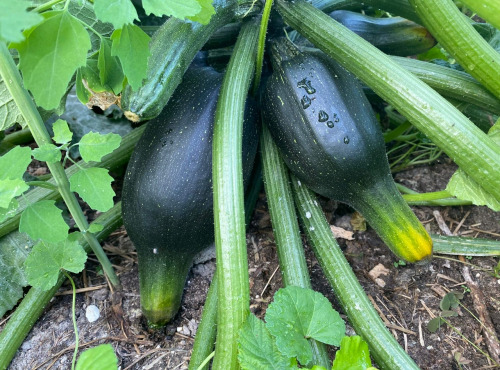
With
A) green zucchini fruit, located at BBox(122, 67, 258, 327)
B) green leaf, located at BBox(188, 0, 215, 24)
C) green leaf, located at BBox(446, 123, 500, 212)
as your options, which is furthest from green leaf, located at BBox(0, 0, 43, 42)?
green leaf, located at BBox(446, 123, 500, 212)

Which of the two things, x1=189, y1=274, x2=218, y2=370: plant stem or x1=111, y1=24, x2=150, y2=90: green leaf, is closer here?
x1=111, y1=24, x2=150, y2=90: green leaf

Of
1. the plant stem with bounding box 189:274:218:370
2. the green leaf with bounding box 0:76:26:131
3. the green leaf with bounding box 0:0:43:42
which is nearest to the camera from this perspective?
the green leaf with bounding box 0:0:43:42

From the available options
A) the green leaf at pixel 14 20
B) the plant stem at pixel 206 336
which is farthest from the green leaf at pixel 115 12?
the plant stem at pixel 206 336

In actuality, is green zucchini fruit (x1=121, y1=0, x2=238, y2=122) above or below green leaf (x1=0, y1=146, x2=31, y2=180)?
above

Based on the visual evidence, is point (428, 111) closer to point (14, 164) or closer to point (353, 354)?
point (353, 354)

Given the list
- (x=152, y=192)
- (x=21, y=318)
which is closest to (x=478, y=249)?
(x=152, y=192)

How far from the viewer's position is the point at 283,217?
1771mm

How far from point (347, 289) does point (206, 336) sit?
0.49 meters

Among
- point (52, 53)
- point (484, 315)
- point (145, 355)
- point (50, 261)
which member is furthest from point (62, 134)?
point (484, 315)

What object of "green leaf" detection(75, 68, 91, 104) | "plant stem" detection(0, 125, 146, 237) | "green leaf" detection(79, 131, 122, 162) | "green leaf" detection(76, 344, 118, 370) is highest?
"green leaf" detection(75, 68, 91, 104)

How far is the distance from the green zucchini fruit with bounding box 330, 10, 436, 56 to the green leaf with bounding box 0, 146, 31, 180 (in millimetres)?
1421

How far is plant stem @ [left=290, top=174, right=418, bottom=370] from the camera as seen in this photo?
1.45 m

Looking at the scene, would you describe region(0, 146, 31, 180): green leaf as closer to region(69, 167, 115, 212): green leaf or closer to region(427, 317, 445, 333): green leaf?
region(69, 167, 115, 212): green leaf

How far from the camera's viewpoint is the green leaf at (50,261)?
1.53 metres
